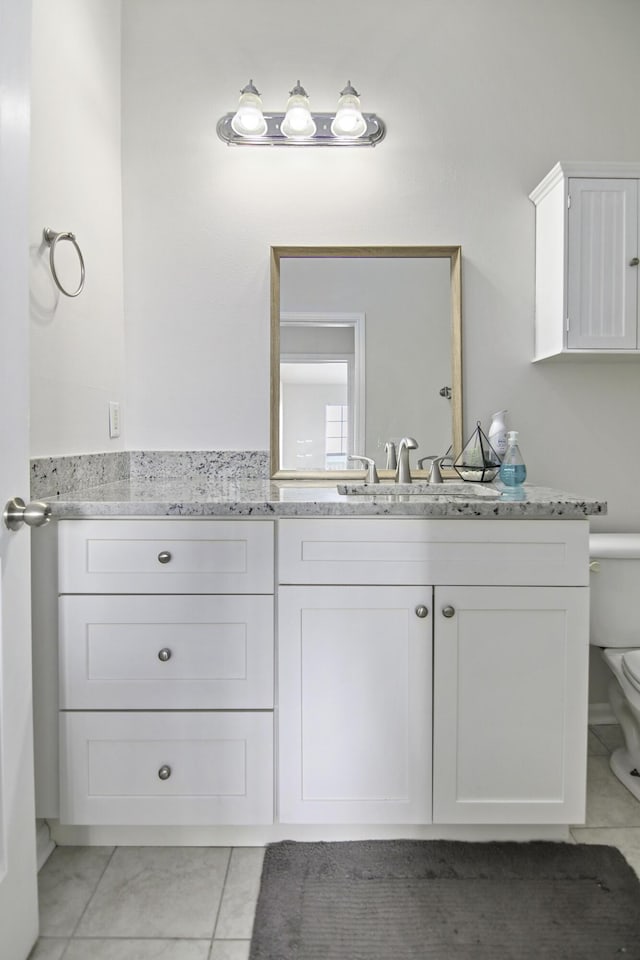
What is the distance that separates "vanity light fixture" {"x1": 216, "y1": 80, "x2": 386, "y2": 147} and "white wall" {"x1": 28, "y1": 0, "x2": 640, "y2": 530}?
5 centimetres

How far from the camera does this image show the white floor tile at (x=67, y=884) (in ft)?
4.16

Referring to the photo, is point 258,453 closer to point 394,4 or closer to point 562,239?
point 562,239

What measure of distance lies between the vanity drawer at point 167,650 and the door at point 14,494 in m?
0.29

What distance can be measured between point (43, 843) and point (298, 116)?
7.17ft

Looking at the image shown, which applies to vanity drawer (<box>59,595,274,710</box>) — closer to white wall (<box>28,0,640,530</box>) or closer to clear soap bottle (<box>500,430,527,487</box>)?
clear soap bottle (<box>500,430,527,487</box>)

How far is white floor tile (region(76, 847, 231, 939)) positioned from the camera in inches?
49.3

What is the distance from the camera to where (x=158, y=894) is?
1.34m

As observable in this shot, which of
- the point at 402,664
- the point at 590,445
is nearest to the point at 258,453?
the point at 402,664

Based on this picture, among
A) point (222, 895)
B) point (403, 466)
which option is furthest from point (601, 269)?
point (222, 895)

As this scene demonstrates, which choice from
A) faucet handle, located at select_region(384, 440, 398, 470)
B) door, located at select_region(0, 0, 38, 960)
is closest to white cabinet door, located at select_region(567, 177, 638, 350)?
faucet handle, located at select_region(384, 440, 398, 470)

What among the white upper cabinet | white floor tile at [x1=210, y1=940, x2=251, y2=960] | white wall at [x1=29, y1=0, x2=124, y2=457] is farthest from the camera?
the white upper cabinet

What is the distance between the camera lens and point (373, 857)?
145 centimetres

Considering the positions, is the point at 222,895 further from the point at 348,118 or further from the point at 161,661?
the point at 348,118

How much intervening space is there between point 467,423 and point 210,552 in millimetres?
1068
